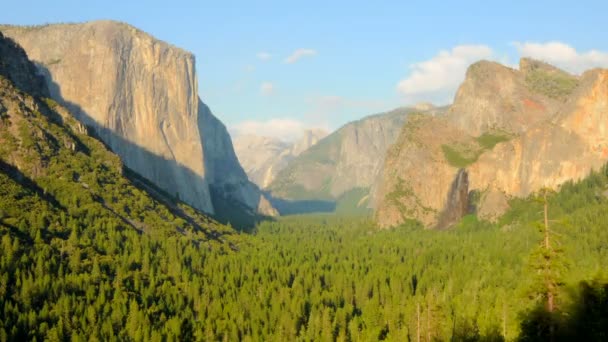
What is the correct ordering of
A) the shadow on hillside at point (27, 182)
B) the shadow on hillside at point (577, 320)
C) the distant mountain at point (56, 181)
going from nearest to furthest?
1. the shadow on hillside at point (577, 320)
2. the distant mountain at point (56, 181)
3. the shadow on hillside at point (27, 182)

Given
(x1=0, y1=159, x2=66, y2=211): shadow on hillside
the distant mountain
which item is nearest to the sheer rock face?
the distant mountain

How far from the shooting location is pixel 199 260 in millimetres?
152500

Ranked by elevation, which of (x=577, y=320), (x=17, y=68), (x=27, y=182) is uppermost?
(x=17, y=68)

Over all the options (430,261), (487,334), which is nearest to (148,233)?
(430,261)

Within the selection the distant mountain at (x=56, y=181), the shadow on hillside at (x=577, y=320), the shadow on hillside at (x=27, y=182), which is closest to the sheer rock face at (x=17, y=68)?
the distant mountain at (x=56, y=181)

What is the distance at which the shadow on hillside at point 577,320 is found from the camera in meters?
47.0

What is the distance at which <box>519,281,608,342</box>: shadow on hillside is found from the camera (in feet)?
154

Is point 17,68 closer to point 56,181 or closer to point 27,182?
point 56,181

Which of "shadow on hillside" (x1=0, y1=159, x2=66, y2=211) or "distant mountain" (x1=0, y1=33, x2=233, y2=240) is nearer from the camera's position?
"distant mountain" (x1=0, y1=33, x2=233, y2=240)

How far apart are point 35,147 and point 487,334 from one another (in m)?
113

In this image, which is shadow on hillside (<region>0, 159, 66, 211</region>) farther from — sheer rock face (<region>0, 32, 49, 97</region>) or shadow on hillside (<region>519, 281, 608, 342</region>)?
shadow on hillside (<region>519, 281, 608, 342</region>)

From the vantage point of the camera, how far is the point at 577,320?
68750 mm

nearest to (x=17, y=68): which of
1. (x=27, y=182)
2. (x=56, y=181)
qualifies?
(x=56, y=181)

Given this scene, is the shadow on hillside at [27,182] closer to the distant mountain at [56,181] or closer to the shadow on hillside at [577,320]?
the distant mountain at [56,181]
